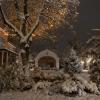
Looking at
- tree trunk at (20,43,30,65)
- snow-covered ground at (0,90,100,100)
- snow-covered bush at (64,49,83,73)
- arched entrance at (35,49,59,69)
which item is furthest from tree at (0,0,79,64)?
arched entrance at (35,49,59,69)

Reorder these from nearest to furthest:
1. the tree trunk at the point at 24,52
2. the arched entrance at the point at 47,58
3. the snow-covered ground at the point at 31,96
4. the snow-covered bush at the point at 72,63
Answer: the snow-covered ground at the point at 31,96, the tree trunk at the point at 24,52, the snow-covered bush at the point at 72,63, the arched entrance at the point at 47,58

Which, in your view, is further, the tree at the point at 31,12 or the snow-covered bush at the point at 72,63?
the snow-covered bush at the point at 72,63

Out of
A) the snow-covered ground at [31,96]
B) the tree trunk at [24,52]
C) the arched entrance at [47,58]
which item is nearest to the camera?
the snow-covered ground at [31,96]

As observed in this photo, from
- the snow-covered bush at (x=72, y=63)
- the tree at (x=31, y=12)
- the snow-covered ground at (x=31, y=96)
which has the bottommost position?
the snow-covered ground at (x=31, y=96)

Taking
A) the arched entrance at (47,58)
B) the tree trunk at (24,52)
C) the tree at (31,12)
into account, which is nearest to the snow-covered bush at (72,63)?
the arched entrance at (47,58)

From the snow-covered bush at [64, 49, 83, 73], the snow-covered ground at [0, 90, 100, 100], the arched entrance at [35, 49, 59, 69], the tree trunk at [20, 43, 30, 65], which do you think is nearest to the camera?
the snow-covered ground at [0, 90, 100, 100]

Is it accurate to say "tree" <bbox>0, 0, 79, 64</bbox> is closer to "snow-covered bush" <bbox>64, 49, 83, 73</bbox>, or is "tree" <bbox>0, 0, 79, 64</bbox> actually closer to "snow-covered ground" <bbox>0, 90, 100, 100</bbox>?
"snow-covered ground" <bbox>0, 90, 100, 100</bbox>

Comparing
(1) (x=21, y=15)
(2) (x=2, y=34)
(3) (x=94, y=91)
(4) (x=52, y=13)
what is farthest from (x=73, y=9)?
(2) (x=2, y=34)

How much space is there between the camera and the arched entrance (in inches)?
1901

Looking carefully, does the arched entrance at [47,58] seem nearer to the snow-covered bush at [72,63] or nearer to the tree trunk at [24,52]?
the snow-covered bush at [72,63]

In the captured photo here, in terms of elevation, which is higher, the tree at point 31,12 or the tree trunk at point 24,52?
the tree at point 31,12

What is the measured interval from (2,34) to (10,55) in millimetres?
6369

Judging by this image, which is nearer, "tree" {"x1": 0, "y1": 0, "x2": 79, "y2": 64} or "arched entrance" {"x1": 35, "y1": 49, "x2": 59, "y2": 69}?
"tree" {"x1": 0, "y1": 0, "x2": 79, "y2": 64}

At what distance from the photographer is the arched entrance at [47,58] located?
48.3m
